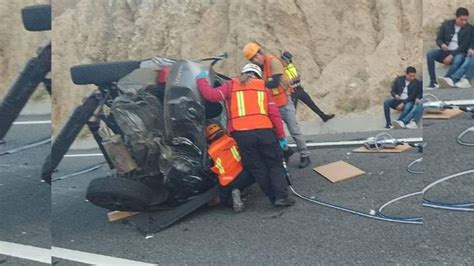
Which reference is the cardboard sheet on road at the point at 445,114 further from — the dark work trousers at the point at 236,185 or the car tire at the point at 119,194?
the car tire at the point at 119,194

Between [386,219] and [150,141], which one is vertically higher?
[150,141]

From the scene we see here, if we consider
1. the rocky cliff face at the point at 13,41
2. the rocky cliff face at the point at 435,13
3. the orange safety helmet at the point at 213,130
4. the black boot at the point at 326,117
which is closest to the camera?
the rocky cliff face at the point at 435,13

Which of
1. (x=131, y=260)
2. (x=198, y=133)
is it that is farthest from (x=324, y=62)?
(x=131, y=260)

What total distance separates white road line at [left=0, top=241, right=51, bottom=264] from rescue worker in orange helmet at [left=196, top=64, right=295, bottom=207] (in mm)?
850

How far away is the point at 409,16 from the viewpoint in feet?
5.56

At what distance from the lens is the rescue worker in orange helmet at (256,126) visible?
1903mm

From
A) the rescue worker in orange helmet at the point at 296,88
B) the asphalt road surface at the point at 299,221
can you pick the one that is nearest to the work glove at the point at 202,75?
the rescue worker in orange helmet at the point at 296,88

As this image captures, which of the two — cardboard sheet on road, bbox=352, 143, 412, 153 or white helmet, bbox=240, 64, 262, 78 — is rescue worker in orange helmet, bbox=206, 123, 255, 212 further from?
cardboard sheet on road, bbox=352, 143, 412, 153

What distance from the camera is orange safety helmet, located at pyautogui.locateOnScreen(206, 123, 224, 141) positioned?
6.35ft

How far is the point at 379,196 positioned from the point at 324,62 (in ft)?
1.43

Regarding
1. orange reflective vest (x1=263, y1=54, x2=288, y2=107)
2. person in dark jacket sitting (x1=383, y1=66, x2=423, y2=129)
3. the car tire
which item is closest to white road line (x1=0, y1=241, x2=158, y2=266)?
the car tire

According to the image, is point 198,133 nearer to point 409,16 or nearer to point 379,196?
point 379,196

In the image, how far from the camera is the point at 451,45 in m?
1.71

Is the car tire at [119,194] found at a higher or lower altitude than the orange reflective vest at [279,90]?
lower
